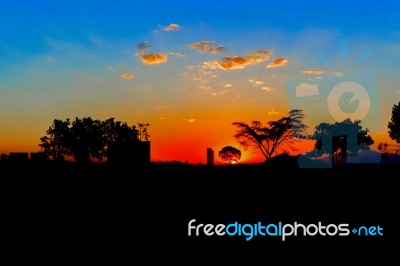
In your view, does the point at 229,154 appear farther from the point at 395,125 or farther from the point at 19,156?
the point at 19,156

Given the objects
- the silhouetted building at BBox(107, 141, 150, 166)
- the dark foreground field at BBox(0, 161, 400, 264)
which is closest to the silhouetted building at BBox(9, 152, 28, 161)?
the silhouetted building at BBox(107, 141, 150, 166)

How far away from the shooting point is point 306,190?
56.5ft

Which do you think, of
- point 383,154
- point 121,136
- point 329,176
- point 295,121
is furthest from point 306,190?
point 121,136

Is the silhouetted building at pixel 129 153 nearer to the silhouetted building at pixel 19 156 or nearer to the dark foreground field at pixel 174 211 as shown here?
the dark foreground field at pixel 174 211

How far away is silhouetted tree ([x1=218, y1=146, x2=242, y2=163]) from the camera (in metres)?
69.9

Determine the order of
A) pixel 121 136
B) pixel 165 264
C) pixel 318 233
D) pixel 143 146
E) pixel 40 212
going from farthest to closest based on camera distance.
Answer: pixel 121 136, pixel 143 146, pixel 40 212, pixel 318 233, pixel 165 264

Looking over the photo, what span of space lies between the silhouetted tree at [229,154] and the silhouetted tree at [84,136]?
43.9ft

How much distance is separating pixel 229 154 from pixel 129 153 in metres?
47.1

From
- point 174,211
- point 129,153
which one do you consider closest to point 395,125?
point 129,153

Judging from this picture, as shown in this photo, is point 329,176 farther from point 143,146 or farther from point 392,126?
point 392,126

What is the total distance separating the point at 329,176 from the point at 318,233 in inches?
380

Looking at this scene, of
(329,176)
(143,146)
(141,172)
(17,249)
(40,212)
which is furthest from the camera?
(143,146)

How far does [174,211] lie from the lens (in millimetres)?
14312

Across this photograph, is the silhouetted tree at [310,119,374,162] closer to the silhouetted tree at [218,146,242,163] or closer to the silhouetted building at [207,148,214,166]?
the silhouetted tree at [218,146,242,163]
